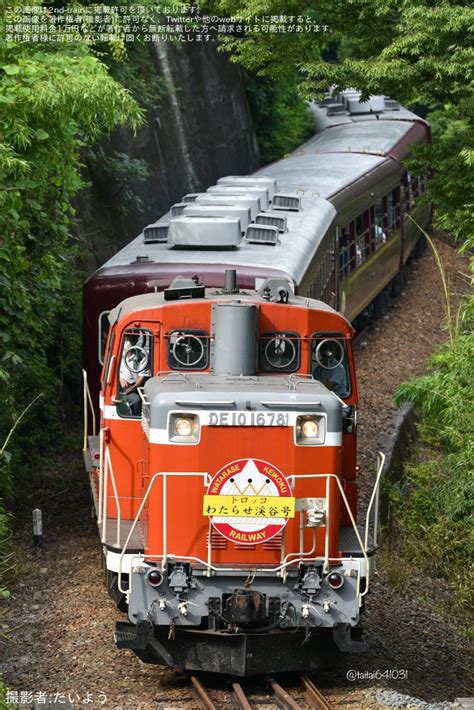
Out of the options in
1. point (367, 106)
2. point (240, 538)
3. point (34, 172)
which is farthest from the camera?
point (367, 106)

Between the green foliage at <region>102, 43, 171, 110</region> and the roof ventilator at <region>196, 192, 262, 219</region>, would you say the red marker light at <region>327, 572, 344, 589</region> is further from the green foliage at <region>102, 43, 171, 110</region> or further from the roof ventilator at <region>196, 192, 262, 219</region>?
the green foliage at <region>102, 43, 171, 110</region>

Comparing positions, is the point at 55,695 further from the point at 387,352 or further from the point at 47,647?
the point at 387,352

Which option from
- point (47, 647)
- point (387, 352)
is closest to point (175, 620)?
point (47, 647)

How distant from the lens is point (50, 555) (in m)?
13.2

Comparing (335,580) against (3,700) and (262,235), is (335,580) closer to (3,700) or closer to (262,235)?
(3,700)

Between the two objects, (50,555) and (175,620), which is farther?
(50,555)

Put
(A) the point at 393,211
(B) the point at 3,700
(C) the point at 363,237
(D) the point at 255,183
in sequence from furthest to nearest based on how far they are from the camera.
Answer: (A) the point at 393,211 → (C) the point at 363,237 → (D) the point at 255,183 → (B) the point at 3,700

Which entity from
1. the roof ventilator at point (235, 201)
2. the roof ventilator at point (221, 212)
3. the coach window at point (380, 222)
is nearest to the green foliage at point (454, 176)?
the roof ventilator at point (221, 212)

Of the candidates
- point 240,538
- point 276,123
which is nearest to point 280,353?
point 240,538

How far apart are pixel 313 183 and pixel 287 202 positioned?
3153 millimetres

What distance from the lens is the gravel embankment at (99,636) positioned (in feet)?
31.0

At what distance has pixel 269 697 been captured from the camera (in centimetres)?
938

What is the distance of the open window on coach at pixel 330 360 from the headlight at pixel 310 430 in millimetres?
1008

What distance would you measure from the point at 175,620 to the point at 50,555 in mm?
4550
